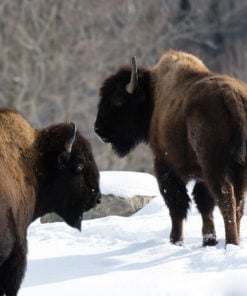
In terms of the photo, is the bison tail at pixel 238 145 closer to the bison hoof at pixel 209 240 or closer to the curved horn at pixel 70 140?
the bison hoof at pixel 209 240

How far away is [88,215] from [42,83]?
1794 centimetres

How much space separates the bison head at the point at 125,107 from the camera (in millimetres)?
9930

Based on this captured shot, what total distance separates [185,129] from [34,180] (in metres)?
1.98

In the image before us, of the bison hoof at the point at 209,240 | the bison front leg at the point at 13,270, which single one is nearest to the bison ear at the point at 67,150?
the bison front leg at the point at 13,270

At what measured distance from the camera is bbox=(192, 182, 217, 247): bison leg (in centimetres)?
898

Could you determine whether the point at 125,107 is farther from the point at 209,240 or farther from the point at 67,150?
the point at 67,150

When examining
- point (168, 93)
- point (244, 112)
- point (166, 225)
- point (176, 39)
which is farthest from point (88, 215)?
point (176, 39)

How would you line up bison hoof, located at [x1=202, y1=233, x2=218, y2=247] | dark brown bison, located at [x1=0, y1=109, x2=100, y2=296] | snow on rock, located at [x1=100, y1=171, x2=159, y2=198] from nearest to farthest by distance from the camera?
1. dark brown bison, located at [x1=0, y1=109, x2=100, y2=296]
2. bison hoof, located at [x1=202, y1=233, x2=218, y2=247]
3. snow on rock, located at [x1=100, y1=171, x2=159, y2=198]

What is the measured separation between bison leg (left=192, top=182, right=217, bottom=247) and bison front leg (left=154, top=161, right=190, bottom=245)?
12 cm

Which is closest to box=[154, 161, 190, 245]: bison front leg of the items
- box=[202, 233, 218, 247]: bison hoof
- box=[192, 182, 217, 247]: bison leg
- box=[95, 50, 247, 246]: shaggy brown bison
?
box=[95, 50, 247, 246]: shaggy brown bison

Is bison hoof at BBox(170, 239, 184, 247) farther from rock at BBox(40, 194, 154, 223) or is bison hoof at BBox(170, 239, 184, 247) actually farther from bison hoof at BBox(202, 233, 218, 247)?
rock at BBox(40, 194, 154, 223)

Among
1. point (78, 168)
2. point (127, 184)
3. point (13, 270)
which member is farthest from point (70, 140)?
point (127, 184)

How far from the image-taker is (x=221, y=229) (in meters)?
9.73

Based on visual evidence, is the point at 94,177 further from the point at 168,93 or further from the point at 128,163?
the point at 128,163
